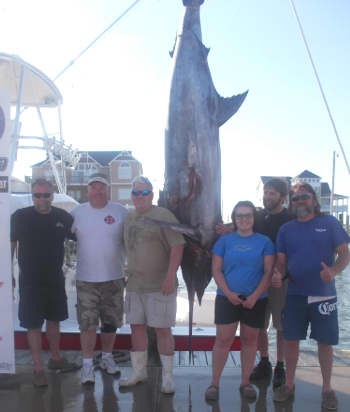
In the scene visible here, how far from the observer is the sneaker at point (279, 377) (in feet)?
9.84

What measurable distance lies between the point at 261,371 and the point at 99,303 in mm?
1202

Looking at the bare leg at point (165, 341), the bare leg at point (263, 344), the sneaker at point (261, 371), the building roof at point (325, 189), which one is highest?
the building roof at point (325, 189)

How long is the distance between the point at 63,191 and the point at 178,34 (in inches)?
223

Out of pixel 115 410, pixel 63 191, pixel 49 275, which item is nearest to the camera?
pixel 115 410

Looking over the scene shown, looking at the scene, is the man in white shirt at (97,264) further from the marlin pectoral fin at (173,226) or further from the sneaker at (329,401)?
the sneaker at (329,401)

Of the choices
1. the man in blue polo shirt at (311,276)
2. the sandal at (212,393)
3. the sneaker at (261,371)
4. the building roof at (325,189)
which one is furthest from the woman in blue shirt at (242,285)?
the building roof at (325,189)

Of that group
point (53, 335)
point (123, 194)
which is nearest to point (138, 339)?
point (53, 335)

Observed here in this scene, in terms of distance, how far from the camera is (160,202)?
3.43 m

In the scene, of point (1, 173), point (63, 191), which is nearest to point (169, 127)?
point (1, 173)

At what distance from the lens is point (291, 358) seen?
2.79m

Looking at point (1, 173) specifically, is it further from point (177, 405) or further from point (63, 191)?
point (63, 191)

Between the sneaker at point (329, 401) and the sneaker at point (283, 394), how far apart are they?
20 centimetres

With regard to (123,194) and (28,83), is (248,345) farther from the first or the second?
(123,194)

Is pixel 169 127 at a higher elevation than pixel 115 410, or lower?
higher
